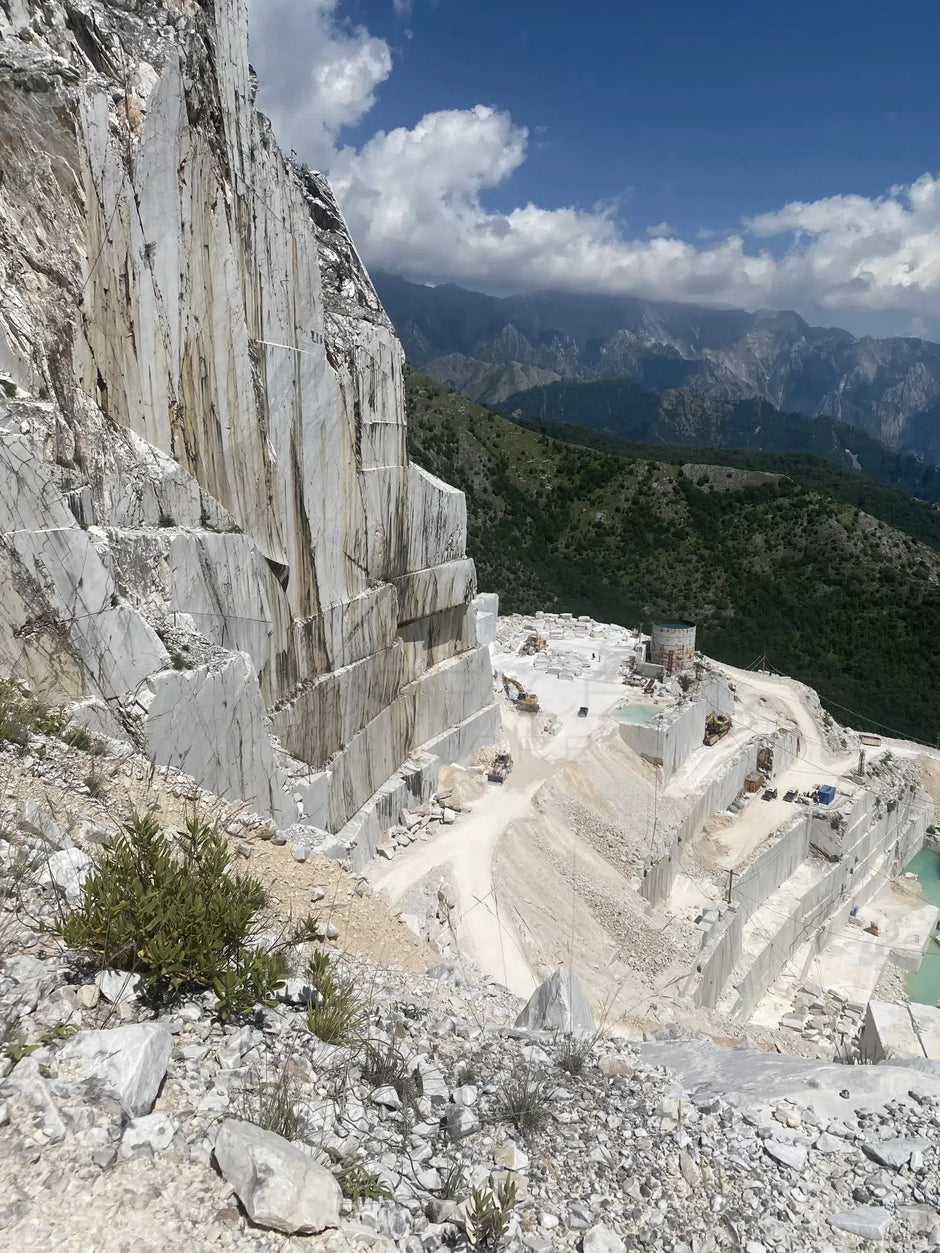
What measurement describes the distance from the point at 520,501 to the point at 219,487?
181 ft

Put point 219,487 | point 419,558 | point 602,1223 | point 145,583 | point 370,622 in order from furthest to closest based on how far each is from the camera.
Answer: point 419,558 < point 370,622 < point 219,487 < point 145,583 < point 602,1223

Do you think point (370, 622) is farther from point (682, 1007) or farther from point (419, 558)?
point (682, 1007)

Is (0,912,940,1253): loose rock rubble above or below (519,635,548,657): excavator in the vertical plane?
above

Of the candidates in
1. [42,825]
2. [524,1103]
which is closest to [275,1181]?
[524,1103]

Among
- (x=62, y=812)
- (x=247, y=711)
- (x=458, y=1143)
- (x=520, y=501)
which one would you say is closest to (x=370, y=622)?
(x=247, y=711)

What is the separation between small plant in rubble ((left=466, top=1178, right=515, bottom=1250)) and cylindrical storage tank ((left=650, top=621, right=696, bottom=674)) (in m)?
27.2

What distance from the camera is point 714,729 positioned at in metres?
28.1

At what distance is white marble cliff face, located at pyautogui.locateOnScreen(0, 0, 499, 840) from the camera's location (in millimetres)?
→ 7648

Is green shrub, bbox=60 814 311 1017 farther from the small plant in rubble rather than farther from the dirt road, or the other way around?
the dirt road

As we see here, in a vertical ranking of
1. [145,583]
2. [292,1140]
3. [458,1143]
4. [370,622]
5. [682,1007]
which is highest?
[145,583]

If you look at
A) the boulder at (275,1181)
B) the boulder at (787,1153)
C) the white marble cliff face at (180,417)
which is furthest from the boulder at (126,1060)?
the white marble cliff face at (180,417)

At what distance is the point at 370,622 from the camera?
1644cm

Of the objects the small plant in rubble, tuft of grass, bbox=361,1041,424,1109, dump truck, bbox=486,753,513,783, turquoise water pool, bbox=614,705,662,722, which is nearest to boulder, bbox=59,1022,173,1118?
tuft of grass, bbox=361,1041,424,1109

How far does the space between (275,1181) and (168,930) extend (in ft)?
4.29
